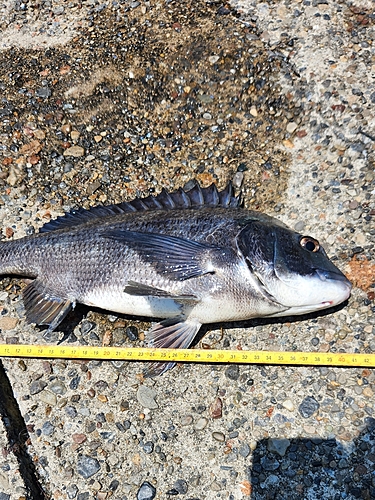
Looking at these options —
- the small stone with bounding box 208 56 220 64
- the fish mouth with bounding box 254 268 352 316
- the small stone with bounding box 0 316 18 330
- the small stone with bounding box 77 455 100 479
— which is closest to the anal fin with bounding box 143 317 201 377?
the fish mouth with bounding box 254 268 352 316

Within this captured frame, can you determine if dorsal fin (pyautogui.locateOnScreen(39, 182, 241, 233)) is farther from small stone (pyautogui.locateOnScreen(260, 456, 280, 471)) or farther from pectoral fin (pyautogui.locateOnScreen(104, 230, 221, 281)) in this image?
small stone (pyautogui.locateOnScreen(260, 456, 280, 471))

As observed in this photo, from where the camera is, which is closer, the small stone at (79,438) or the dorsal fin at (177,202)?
the small stone at (79,438)

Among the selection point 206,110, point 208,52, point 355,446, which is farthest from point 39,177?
point 355,446

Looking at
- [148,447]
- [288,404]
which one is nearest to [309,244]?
[288,404]

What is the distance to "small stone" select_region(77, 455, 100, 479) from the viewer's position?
3.38 meters

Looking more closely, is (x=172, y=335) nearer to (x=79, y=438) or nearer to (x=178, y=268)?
(x=178, y=268)

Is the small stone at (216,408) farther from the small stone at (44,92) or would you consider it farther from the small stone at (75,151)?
the small stone at (44,92)

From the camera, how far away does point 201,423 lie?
3500 mm

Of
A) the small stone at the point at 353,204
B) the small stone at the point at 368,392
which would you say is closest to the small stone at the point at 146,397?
the small stone at the point at 368,392

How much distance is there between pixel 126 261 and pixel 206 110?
6.54 feet

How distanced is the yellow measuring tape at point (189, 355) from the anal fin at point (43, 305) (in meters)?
0.22

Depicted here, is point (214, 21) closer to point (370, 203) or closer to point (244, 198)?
point (244, 198)

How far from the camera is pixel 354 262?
3924 mm

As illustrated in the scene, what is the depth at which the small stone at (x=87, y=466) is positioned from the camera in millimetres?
3375
